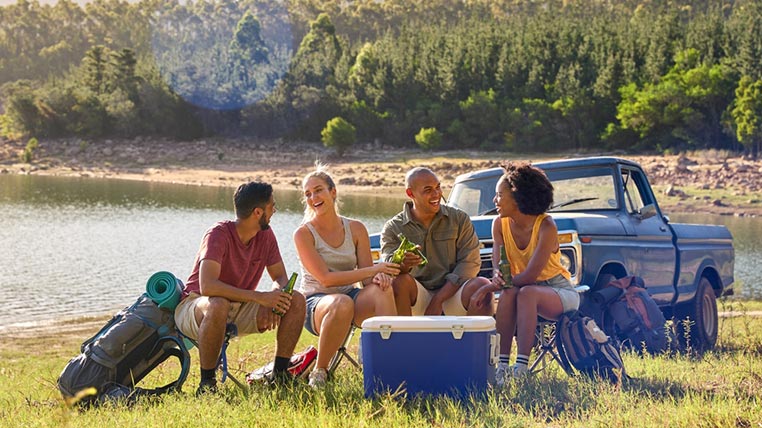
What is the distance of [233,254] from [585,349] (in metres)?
2.26

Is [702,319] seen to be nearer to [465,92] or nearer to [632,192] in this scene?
[632,192]

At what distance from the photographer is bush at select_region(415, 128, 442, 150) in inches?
2665

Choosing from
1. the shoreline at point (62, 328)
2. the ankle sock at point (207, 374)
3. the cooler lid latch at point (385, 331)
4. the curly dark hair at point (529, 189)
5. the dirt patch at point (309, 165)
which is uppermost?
the curly dark hair at point (529, 189)

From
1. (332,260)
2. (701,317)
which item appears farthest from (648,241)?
(332,260)

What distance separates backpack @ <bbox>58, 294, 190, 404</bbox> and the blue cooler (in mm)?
1220

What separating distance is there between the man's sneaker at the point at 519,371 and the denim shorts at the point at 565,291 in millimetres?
544

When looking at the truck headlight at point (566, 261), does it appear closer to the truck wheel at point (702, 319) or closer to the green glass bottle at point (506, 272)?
the green glass bottle at point (506, 272)

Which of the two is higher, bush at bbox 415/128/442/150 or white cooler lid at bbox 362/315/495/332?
white cooler lid at bbox 362/315/495/332

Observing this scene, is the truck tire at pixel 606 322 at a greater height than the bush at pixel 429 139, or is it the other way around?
the truck tire at pixel 606 322

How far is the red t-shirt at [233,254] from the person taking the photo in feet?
21.1

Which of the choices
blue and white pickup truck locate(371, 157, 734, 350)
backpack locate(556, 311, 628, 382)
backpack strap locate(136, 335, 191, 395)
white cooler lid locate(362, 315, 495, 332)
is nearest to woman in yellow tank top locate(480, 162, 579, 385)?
backpack locate(556, 311, 628, 382)

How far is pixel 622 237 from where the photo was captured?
883 cm

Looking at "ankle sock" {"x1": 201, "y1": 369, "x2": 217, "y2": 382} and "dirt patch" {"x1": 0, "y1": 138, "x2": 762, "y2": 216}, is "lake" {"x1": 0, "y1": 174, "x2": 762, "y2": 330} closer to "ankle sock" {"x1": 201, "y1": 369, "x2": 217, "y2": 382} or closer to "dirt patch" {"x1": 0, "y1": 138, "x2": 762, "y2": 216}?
"dirt patch" {"x1": 0, "y1": 138, "x2": 762, "y2": 216}

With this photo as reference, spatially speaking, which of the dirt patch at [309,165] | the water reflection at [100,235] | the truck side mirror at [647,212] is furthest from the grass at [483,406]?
the dirt patch at [309,165]
